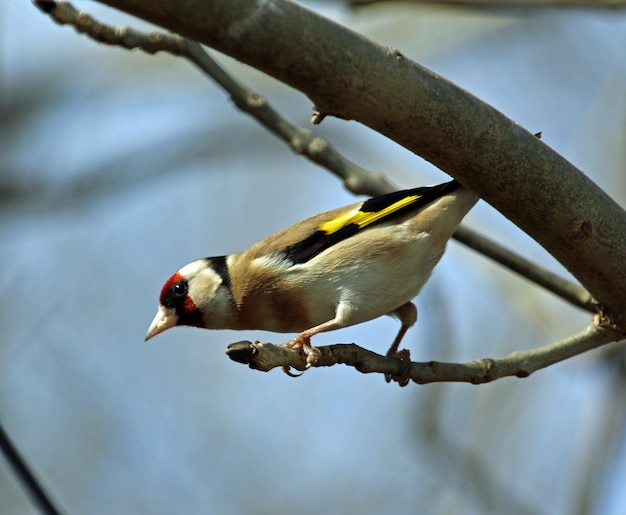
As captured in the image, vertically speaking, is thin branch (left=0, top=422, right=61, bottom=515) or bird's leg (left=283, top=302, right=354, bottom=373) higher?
bird's leg (left=283, top=302, right=354, bottom=373)

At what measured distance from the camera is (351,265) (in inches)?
167

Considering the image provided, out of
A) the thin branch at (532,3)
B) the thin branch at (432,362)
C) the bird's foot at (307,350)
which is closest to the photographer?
the thin branch at (432,362)

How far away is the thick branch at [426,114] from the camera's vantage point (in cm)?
218

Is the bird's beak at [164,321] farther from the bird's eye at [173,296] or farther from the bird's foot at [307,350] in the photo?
the bird's foot at [307,350]

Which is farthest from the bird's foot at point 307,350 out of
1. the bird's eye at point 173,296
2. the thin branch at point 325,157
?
the bird's eye at point 173,296

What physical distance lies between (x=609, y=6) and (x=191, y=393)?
20.4 ft

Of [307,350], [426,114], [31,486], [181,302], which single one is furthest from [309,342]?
[31,486]

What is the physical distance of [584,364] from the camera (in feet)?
21.0

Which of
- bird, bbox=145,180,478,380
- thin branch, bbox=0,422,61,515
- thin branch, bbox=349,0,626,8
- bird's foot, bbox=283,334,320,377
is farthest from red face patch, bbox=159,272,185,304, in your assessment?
thin branch, bbox=0,422,61,515

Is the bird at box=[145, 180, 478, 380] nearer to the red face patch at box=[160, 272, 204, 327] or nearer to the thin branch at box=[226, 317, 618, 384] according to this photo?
the red face patch at box=[160, 272, 204, 327]

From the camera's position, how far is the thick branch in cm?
218

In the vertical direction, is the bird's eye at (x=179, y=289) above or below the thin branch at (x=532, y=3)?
below

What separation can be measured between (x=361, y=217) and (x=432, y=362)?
1075 millimetres

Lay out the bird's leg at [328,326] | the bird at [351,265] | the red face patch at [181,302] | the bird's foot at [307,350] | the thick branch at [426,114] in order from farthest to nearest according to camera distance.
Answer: the red face patch at [181,302]
the bird at [351,265]
the bird's leg at [328,326]
the bird's foot at [307,350]
the thick branch at [426,114]
